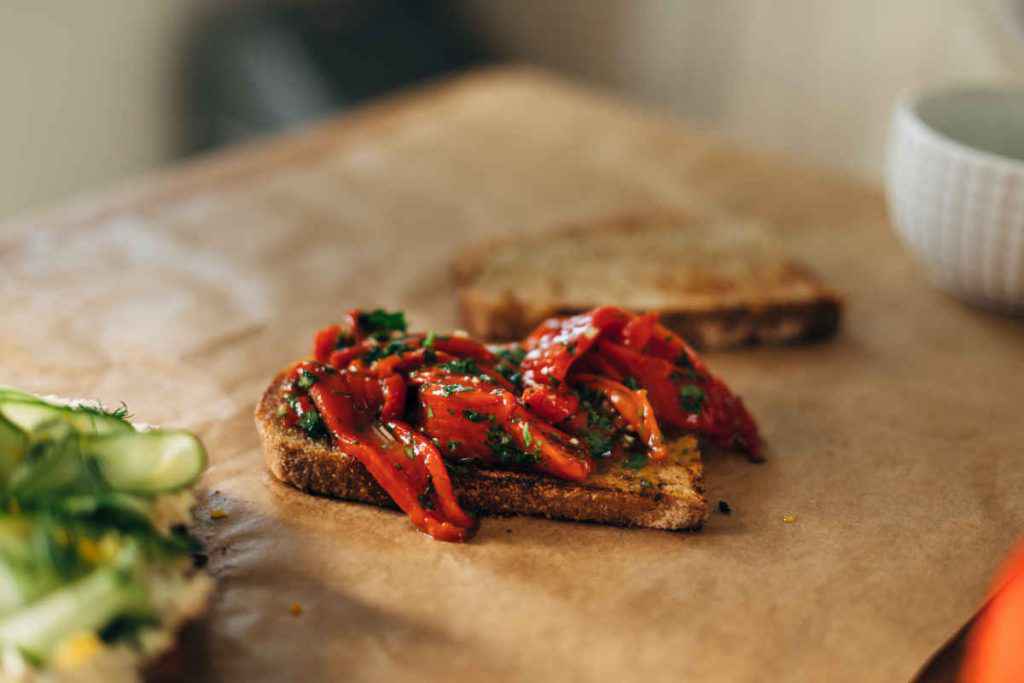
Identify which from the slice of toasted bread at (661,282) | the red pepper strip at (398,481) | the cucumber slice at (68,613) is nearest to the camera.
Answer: the cucumber slice at (68,613)

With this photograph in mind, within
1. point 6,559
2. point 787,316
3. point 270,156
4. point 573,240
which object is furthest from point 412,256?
point 6,559

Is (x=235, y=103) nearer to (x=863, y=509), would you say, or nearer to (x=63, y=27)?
(x=63, y=27)

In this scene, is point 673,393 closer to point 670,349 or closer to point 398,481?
point 670,349

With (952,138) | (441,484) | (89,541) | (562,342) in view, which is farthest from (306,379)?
(952,138)

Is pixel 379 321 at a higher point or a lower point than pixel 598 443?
higher

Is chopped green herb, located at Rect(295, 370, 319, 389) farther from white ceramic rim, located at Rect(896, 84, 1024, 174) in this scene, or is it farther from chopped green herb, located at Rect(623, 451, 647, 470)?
white ceramic rim, located at Rect(896, 84, 1024, 174)

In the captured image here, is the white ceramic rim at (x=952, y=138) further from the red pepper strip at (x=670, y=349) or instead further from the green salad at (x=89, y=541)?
the green salad at (x=89, y=541)

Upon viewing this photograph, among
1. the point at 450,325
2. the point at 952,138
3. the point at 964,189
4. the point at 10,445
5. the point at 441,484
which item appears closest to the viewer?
the point at 10,445

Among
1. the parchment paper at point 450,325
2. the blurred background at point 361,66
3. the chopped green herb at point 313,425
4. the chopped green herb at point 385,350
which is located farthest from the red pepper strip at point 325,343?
the blurred background at point 361,66
